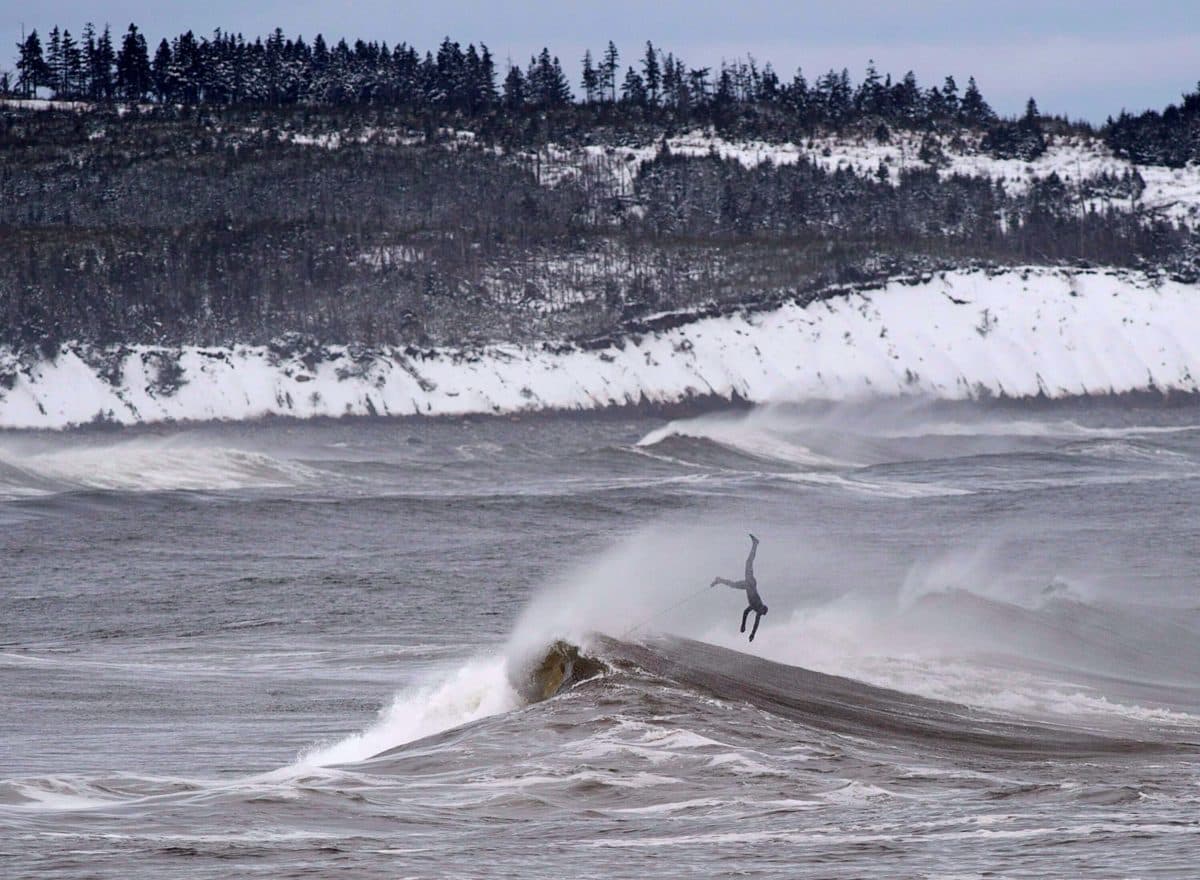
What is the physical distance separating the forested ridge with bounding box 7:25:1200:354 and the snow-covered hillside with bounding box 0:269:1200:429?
128 inches

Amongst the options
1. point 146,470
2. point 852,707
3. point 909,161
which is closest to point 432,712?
point 852,707

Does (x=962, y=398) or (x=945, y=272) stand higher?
(x=945, y=272)

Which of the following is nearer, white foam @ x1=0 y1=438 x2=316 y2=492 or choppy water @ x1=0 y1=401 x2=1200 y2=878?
choppy water @ x1=0 y1=401 x2=1200 y2=878

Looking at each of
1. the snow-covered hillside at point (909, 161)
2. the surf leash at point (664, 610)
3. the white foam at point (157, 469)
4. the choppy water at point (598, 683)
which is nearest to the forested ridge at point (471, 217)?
the snow-covered hillside at point (909, 161)

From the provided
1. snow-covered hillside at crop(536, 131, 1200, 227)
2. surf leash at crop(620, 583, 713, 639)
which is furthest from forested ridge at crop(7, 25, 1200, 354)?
surf leash at crop(620, 583, 713, 639)

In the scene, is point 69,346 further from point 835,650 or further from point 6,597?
point 835,650

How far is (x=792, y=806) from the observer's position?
50.1 feet

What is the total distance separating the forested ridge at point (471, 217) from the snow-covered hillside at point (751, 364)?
3261 millimetres

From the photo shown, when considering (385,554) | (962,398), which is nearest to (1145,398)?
(962,398)

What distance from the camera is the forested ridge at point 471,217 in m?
129

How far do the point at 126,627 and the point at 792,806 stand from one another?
19.6 m

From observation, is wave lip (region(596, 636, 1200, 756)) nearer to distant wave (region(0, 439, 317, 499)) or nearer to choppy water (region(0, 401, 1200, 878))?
choppy water (region(0, 401, 1200, 878))

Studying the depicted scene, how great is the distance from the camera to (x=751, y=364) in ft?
417

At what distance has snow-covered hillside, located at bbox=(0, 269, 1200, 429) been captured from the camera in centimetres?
11306
